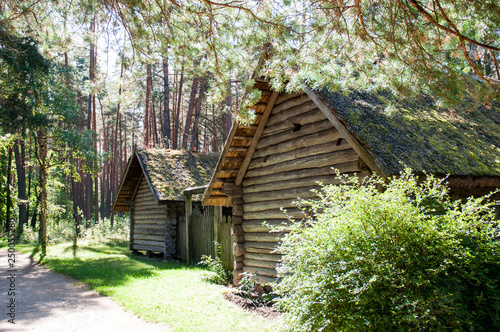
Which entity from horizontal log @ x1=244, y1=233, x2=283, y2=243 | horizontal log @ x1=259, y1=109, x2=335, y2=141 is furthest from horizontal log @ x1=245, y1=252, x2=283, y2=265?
horizontal log @ x1=259, y1=109, x2=335, y2=141

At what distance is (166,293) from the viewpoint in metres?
8.84

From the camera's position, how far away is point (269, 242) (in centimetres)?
882

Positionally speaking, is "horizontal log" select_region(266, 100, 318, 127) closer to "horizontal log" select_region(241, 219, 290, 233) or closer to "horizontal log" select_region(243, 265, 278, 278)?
"horizontal log" select_region(241, 219, 290, 233)

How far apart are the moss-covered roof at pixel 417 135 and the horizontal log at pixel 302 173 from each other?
2.22ft

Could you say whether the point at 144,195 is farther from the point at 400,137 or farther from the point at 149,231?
the point at 400,137

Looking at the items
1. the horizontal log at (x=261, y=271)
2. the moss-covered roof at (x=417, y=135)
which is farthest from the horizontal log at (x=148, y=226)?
the moss-covered roof at (x=417, y=135)

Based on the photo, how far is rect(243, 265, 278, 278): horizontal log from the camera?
8547mm

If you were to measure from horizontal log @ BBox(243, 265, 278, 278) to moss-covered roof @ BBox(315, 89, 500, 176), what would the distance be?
369 cm

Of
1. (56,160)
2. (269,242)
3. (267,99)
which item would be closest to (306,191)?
(269,242)

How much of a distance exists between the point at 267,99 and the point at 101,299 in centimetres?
580

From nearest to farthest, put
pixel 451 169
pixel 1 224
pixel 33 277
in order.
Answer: pixel 451 169
pixel 33 277
pixel 1 224

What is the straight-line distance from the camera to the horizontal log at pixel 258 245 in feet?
28.4

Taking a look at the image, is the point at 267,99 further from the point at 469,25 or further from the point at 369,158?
the point at 469,25

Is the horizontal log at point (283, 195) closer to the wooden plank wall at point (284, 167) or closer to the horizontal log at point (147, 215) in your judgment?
the wooden plank wall at point (284, 167)
